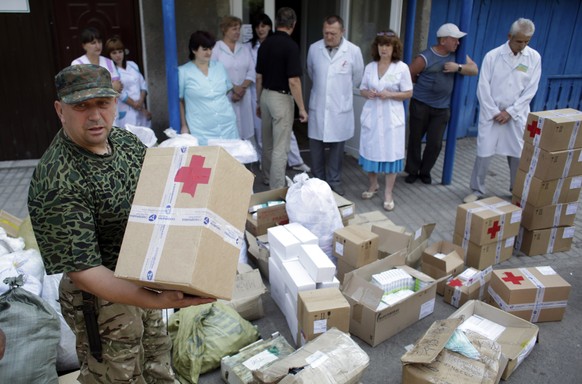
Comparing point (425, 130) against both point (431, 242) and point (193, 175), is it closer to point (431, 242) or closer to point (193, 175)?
point (431, 242)

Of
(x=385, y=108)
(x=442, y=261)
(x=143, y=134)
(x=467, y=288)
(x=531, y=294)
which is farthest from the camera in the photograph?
(x=385, y=108)

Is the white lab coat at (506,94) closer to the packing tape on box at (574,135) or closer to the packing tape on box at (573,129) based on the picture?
the packing tape on box at (573,129)

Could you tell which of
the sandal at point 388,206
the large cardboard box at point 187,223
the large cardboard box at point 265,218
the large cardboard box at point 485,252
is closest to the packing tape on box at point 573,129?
the large cardboard box at point 485,252

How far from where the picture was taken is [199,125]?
190 inches

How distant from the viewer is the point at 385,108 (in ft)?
16.8

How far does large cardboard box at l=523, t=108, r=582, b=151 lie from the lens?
4.08 metres

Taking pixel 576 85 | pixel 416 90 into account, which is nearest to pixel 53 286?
pixel 416 90

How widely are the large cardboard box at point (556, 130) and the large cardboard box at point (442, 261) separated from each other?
121 cm

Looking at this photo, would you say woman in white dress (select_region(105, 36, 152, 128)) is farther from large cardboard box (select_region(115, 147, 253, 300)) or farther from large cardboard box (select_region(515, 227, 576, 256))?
large cardboard box (select_region(515, 227, 576, 256))

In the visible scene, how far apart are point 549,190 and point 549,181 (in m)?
0.08

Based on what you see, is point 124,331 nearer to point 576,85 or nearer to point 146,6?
point 146,6

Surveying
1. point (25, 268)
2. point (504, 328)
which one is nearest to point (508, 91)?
point (504, 328)

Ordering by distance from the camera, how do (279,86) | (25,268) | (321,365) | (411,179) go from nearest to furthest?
(321,365)
(25,268)
(279,86)
(411,179)

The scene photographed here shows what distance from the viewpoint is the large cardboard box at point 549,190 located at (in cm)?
421
